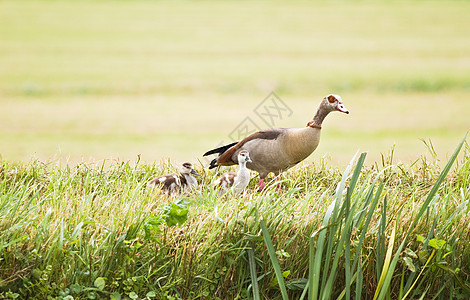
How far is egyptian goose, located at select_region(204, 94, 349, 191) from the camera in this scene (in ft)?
7.68

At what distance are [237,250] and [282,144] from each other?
68cm

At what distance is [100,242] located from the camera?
70.4 inches

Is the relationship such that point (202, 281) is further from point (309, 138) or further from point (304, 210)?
point (309, 138)

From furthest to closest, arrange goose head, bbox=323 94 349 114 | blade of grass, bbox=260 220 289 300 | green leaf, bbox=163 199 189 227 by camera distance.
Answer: goose head, bbox=323 94 349 114 < green leaf, bbox=163 199 189 227 < blade of grass, bbox=260 220 289 300

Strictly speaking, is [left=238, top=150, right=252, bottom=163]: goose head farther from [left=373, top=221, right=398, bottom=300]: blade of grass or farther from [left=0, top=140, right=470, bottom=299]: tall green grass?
[left=373, top=221, right=398, bottom=300]: blade of grass

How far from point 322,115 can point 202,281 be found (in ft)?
3.00


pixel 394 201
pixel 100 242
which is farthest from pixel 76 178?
pixel 394 201

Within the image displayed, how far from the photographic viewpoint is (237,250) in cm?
180

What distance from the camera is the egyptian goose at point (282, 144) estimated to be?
7.68 feet

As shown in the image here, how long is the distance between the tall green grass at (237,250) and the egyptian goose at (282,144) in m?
0.42

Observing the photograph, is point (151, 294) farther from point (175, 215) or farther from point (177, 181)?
point (177, 181)

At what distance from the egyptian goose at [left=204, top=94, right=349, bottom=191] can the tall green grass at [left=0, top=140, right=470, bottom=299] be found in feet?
1.37

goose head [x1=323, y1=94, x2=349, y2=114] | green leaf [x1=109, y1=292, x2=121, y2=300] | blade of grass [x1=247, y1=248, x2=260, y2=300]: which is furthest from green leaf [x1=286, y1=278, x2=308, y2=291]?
goose head [x1=323, y1=94, x2=349, y2=114]

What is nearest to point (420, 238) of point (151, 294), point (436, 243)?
point (436, 243)
